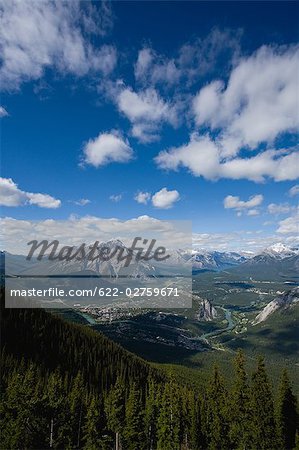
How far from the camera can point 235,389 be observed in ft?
209

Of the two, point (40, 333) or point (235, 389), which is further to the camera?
point (40, 333)

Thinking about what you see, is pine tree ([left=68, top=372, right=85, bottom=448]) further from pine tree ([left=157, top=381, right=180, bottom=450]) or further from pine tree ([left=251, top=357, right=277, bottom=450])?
pine tree ([left=251, top=357, right=277, bottom=450])

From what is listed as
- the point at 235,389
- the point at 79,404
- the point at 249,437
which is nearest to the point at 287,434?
the point at 249,437

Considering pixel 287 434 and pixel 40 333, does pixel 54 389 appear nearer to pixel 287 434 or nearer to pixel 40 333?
pixel 287 434

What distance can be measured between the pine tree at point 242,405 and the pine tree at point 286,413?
603 cm

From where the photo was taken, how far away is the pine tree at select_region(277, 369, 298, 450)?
62.3 m

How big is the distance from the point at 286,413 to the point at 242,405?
8.88 m

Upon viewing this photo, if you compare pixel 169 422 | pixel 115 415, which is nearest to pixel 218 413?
pixel 169 422

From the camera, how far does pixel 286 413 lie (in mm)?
64125

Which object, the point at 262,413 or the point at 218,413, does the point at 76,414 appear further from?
the point at 262,413

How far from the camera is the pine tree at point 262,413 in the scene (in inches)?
2394

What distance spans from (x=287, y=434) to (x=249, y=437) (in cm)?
703

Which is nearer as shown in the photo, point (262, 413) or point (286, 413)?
point (262, 413)

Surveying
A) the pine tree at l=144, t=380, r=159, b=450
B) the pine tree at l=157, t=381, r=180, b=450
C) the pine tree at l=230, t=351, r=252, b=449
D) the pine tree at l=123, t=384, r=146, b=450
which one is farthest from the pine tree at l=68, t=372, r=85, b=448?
the pine tree at l=230, t=351, r=252, b=449
